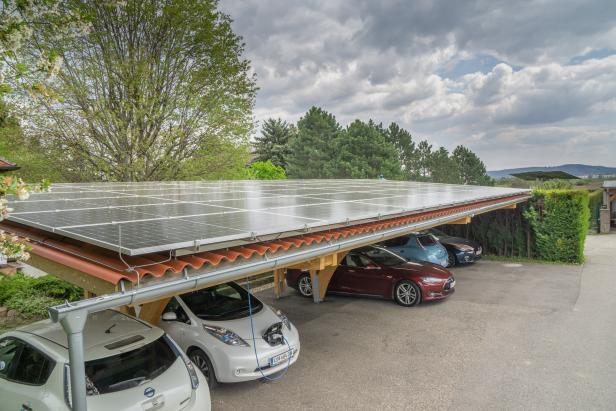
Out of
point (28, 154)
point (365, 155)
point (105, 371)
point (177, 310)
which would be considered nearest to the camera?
point (105, 371)

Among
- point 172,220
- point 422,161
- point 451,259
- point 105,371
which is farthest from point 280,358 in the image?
point 422,161

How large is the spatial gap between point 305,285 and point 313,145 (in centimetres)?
3621

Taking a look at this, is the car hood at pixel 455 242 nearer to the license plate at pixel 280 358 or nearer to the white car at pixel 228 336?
the white car at pixel 228 336

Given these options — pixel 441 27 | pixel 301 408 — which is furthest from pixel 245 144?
pixel 301 408

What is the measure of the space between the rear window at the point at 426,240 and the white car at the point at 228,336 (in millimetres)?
8394

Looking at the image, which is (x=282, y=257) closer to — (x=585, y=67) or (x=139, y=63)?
(x=139, y=63)

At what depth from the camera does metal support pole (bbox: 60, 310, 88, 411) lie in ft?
9.21

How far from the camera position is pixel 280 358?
592 centimetres

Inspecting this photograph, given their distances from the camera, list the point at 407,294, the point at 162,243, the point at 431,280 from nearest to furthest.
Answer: the point at 162,243 → the point at 431,280 → the point at 407,294

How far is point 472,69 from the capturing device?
25.8 m

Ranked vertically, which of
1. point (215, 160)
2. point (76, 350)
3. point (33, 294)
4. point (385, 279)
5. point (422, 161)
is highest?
point (422, 161)

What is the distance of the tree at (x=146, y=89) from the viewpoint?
18.0 meters

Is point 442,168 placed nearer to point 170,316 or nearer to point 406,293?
point 406,293

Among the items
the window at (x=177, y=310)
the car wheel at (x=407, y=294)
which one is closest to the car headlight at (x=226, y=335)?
the window at (x=177, y=310)
